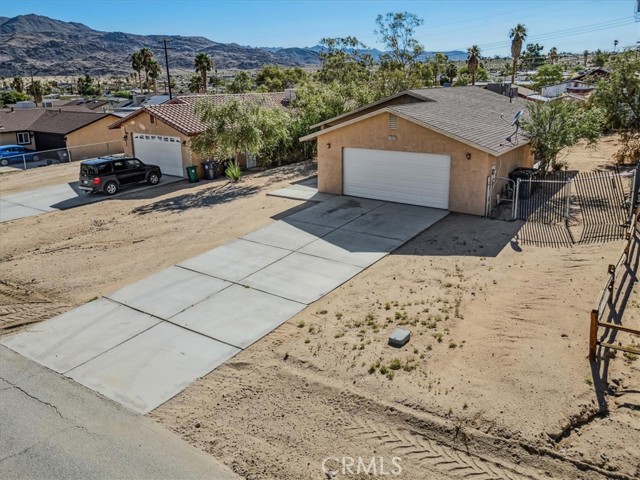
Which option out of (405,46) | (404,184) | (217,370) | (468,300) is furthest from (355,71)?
(217,370)

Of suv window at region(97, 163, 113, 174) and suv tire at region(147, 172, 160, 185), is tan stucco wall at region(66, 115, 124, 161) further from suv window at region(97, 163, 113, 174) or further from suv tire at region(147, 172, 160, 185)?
suv window at region(97, 163, 113, 174)

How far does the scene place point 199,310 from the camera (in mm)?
11727

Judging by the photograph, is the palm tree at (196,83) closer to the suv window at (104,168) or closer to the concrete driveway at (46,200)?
the concrete driveway at (46,200)

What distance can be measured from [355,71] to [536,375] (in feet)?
129

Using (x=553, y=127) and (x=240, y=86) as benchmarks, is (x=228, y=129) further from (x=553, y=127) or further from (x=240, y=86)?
(x=240, y=86)

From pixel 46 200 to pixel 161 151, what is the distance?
7.24m

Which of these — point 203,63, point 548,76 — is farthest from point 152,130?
point 203,63

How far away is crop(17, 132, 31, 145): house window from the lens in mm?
43763

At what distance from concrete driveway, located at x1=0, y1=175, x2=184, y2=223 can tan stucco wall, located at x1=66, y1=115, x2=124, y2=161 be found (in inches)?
469

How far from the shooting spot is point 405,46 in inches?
1601

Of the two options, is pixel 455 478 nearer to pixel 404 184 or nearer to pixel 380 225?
pixel 380 225

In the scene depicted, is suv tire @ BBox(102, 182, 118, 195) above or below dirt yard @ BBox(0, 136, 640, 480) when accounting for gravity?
above

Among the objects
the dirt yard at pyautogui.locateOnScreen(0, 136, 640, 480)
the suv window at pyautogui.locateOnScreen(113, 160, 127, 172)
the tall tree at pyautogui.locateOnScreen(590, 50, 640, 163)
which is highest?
the tall tree at pyautogui.locateOnScreen(590, 50, 640, 163)

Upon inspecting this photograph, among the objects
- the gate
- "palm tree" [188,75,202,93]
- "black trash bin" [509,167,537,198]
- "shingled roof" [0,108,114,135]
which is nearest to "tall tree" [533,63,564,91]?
the gate
